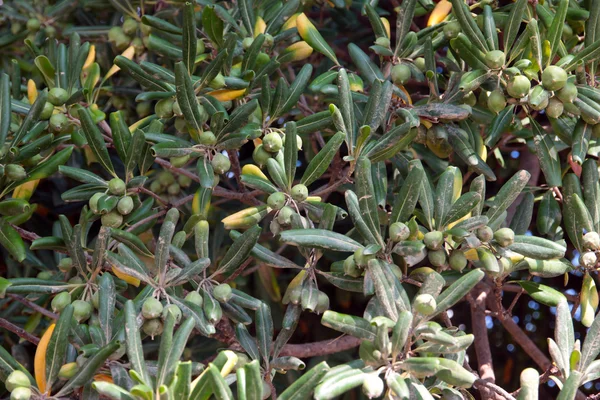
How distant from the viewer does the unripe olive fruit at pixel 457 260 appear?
1.32 meters

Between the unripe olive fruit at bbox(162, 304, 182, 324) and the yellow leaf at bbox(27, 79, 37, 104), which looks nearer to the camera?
the unripe olive fruit at bbox(162, 304, 182, 324)

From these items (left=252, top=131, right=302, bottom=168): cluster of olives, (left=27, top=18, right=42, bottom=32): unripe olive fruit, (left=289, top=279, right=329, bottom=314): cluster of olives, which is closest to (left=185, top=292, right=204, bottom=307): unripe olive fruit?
(left=289, top=279, right=329, bottom=314): cluster of olives

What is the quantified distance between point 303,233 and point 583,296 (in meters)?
0.56

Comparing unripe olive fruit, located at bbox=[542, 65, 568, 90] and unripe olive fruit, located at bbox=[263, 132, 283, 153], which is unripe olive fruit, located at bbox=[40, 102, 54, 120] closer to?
unripe olive fruit, located at bbox=[263, 132, 283, 153]

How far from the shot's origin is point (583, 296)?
1.44 m

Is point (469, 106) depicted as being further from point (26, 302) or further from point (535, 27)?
point (26, 302)

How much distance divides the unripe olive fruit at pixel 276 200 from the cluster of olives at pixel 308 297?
0.15 meters

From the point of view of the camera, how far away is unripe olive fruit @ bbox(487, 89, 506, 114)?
1.46m

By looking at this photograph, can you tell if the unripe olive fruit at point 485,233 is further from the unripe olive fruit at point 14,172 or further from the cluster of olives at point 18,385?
the unripe olive fruit at point 14,172

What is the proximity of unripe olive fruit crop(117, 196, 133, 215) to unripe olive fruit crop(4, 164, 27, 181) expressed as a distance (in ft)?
0.71

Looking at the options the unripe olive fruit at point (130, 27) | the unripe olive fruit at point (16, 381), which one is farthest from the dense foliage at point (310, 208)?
the unripe olive fruit at point (130, 27)

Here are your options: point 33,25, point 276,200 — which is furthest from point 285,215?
point 33,25

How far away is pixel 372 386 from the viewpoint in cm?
105

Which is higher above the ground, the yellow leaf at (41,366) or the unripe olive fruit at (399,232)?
the unripe olive fruit at (399,232)
